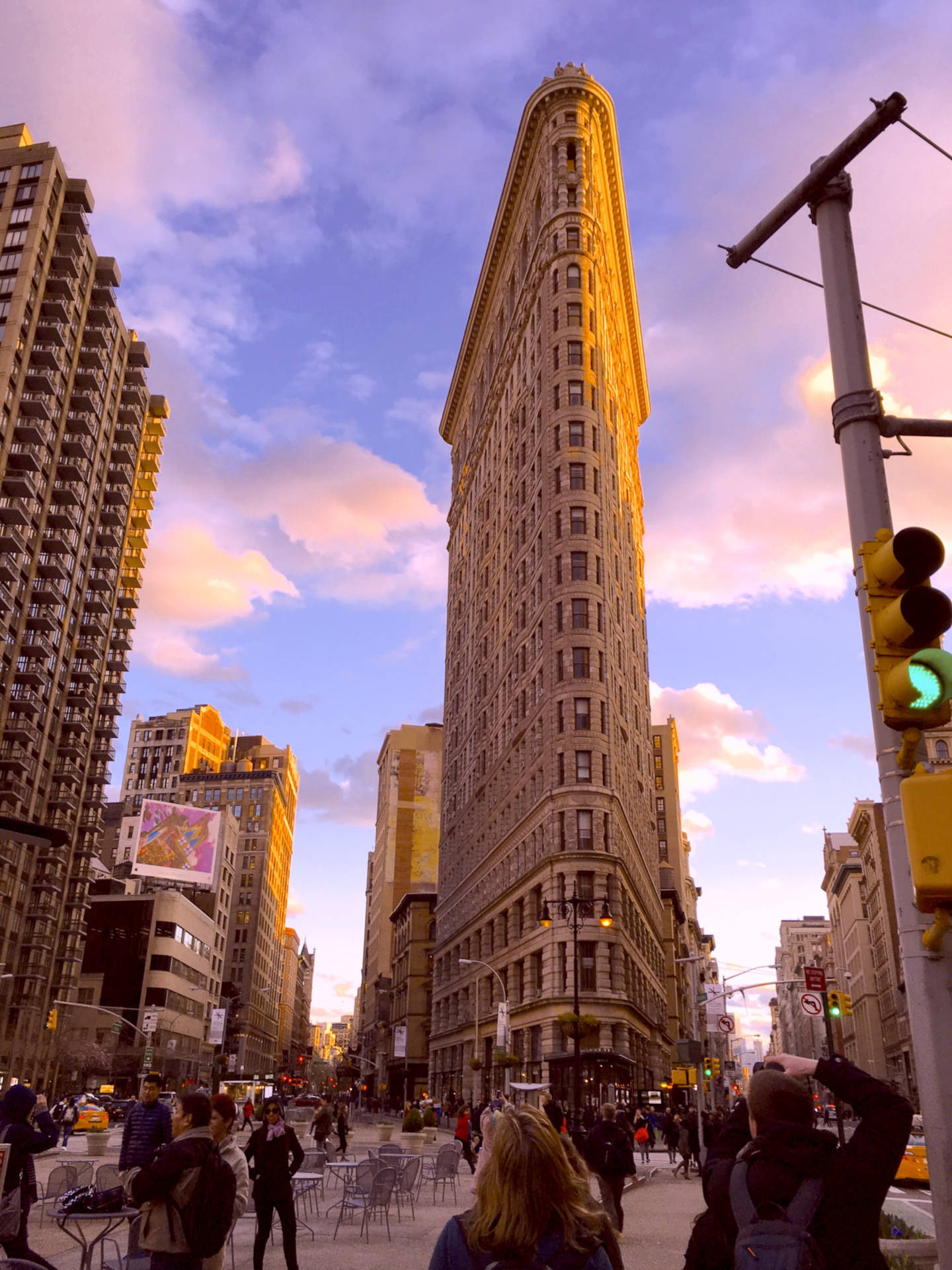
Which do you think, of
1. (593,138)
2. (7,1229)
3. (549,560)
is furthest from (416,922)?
(7,1229)

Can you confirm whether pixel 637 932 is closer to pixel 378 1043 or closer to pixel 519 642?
pixel 519 642

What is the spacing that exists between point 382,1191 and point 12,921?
71164 millimetres

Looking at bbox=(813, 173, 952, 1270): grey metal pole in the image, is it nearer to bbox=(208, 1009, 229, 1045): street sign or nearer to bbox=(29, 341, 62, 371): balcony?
bbox=(208, 1009, 229, 1045): street sign

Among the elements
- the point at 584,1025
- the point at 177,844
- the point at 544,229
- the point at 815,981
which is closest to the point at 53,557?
the point at 177,844

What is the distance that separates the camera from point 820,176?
6598mm

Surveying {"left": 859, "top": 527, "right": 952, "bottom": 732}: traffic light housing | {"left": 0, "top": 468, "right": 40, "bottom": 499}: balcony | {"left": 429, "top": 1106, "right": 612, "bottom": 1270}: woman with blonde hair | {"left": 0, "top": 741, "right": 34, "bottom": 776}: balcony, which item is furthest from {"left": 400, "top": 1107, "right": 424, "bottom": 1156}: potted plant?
{"left": 0, "top": 468, "right": 40, "bottom": 499}: balcony

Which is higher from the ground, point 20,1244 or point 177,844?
point 177,844

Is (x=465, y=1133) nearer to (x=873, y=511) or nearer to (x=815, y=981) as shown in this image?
(x=815, y=981)

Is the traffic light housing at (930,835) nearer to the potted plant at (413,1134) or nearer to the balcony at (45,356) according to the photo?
the potted plant at (413,1134)

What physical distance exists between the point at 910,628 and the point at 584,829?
55.4 m

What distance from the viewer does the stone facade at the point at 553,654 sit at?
58781 mm

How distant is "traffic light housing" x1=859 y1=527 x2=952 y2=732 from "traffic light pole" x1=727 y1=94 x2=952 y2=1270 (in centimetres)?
68

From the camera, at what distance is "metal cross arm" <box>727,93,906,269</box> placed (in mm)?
6133

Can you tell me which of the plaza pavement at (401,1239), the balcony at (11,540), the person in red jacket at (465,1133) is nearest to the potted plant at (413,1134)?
the person in red jacket at (465,1133)
